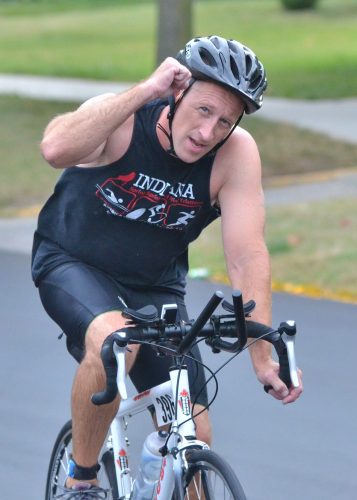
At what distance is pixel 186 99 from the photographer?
13.7 feet

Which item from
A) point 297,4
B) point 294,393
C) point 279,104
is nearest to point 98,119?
point 294,393

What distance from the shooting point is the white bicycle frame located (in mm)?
3787

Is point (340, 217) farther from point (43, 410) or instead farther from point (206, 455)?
point (206, 455)

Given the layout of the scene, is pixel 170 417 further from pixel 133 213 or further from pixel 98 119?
pixel 98 119

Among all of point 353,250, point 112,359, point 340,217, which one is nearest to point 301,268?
point 353,250

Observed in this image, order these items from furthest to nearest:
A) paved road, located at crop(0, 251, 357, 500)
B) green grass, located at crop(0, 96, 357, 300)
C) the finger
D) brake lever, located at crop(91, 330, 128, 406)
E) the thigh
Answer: green grass, located at crop(0, 96, 357, 300)
paved road, located at crop(0, 251, 357, 500)
the thigh
the finger
brake lever, located at crop(91, 330, 128, 406)

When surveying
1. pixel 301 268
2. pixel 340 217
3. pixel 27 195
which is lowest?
pixel 301 268

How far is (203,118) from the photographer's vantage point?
4141 millimetres

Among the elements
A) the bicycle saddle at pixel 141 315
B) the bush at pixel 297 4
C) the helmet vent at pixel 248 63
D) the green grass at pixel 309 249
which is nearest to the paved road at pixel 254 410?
the green grass at pixel 309 249

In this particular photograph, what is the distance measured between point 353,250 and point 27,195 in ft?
14.4

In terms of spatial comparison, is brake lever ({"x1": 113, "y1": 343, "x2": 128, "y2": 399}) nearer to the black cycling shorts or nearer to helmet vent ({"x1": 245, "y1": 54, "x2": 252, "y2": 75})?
the black cycling shorts

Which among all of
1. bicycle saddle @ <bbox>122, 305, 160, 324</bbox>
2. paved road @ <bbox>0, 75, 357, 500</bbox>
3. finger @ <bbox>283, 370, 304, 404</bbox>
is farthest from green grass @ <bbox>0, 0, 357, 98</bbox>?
bicycle saddle @ <bbox>122, 305, 160, 324</bbox>

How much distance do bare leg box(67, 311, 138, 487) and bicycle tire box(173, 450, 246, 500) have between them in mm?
467

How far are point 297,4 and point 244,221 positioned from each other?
38.3m
